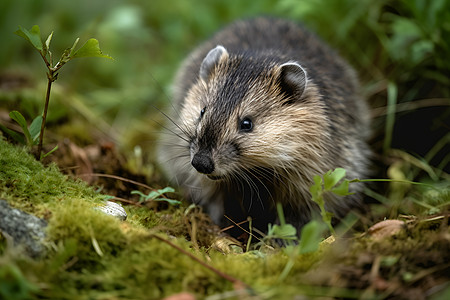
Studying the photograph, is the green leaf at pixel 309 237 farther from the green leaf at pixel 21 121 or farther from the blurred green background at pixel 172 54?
the blurred green background at pixel 172 54

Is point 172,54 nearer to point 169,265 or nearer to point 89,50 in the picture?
point 89,50

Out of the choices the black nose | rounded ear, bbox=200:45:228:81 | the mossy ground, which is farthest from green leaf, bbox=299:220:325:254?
rounded ear, bbox=200:45:228:81

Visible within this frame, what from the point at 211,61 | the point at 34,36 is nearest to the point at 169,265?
the point at 34,36

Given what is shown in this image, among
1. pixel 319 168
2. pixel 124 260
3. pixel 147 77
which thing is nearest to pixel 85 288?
pixel 124 260

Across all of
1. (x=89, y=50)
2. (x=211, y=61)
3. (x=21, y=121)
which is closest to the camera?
(x=89, y=50)

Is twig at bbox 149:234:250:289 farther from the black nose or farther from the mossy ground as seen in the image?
the black nose

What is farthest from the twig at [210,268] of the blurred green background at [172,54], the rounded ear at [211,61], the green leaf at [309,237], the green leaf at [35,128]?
the blurred green background at [172,54]

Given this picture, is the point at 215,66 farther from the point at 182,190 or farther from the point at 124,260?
the point at 124,260
